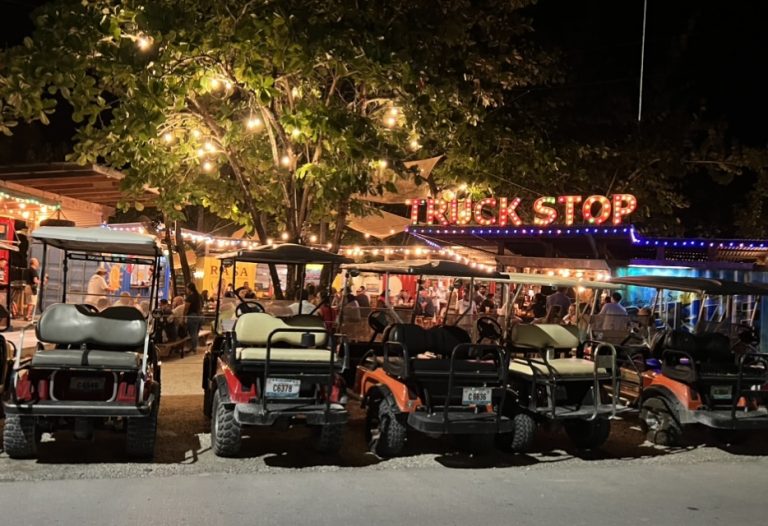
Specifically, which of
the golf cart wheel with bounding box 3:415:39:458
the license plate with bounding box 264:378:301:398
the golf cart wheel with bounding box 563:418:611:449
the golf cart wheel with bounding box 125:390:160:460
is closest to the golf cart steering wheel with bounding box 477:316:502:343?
the golf cart wheel with bounding box 563:418:611:449

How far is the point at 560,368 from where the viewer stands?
24.1 feet

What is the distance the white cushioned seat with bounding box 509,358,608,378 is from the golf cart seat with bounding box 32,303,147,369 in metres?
3.91

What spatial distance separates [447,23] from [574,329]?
4737mm

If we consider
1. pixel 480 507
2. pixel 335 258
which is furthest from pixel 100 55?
pixel 480 507

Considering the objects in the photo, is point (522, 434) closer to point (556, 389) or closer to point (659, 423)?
point (556, 389)

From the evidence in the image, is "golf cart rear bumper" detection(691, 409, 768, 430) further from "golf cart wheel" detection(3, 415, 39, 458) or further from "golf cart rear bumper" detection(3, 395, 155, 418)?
"golf cart wheel" detection(3, 415, 39, 458)

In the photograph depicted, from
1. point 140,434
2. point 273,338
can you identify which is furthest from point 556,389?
point 140,434

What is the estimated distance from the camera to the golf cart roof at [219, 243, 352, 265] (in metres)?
8.31

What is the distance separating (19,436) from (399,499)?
3294 mm

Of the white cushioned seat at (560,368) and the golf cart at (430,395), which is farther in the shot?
the white cushioned seat at (560,368)

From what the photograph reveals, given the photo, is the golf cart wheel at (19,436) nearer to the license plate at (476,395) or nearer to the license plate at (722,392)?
the license plate at (476,395)

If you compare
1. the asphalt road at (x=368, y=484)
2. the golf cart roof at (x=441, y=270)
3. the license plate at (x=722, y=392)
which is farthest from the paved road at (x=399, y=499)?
the golf cart roof at (x=441, y=270)

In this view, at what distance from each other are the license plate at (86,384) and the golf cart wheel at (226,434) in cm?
108

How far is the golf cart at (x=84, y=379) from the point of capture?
5.84m
